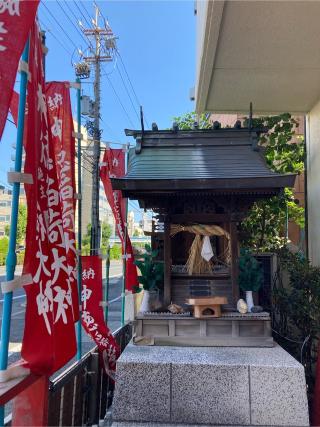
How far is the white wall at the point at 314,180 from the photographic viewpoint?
6.12 meters

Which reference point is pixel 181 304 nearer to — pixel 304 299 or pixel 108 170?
pixel 304 299

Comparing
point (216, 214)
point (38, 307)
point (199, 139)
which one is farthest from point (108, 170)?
point (38, 307)

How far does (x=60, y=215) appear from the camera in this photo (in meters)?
2.73

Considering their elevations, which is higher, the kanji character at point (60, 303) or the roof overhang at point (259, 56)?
the roof overhang at point (259, 56)

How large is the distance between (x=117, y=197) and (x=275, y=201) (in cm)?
328

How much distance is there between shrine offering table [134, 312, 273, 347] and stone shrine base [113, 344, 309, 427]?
0.52m

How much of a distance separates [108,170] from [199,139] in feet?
6.01

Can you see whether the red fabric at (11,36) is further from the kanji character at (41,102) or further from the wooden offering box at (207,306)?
the wooden offering box at (207,306)

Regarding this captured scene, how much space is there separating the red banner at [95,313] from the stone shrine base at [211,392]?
93cm

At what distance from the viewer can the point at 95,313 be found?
4.59 meters

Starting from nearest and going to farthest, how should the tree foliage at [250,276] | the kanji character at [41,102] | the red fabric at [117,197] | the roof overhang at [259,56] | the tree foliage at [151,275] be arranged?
1. the kanji character at [41,102]
2. the roof overhang at [259,56]
3. the tree foliage at [250,276]
4. the tree foliage at [151,275]
5. the red fabric at [117,197]

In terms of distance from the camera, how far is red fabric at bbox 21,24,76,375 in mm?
2273

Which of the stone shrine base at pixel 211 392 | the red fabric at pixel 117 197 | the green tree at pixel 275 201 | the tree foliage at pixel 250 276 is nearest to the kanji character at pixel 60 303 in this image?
the stone shrine base at pixel 211 392

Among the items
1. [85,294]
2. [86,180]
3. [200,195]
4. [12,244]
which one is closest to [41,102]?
[12,244]
